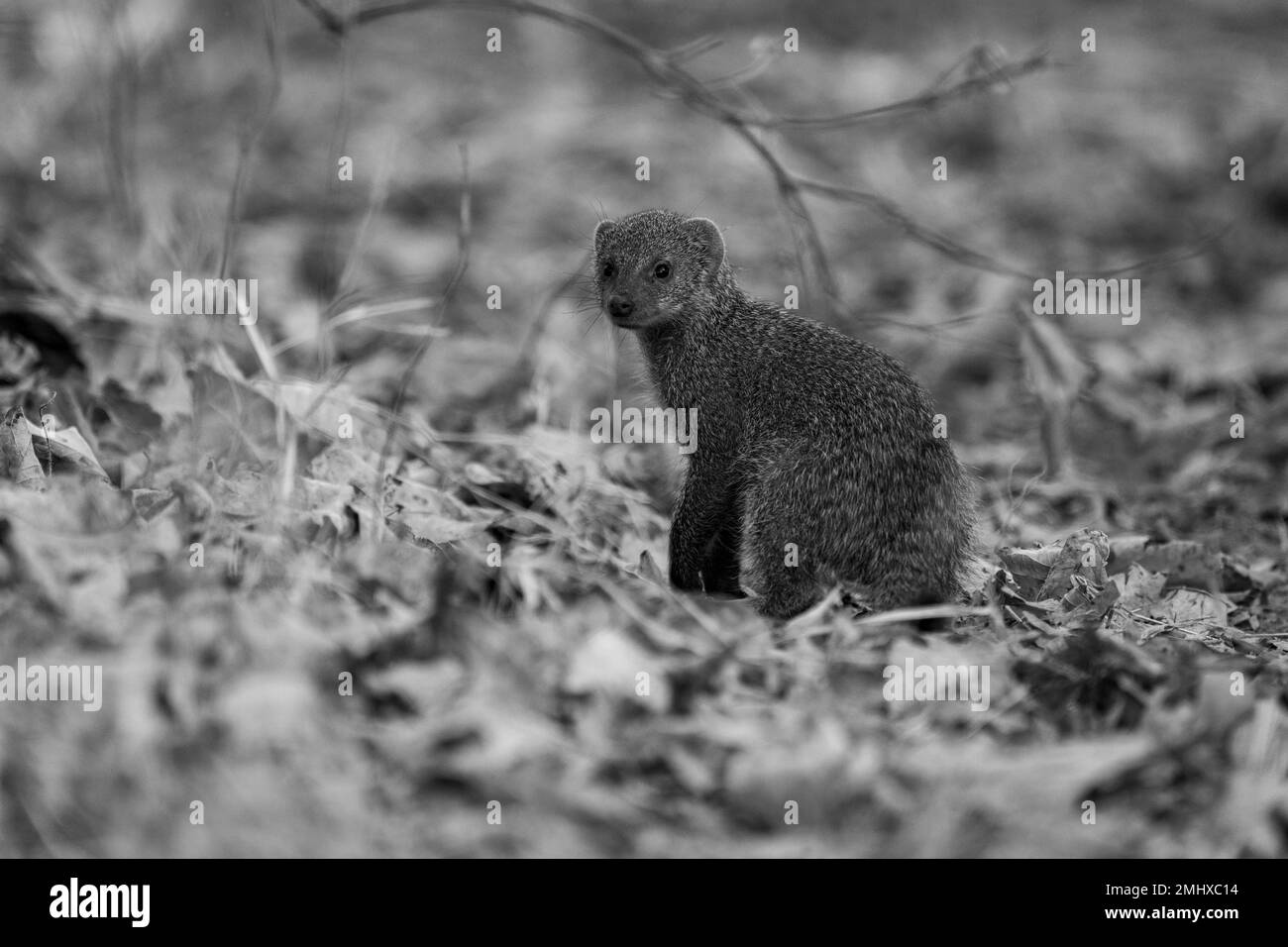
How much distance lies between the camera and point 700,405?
6.53 meters

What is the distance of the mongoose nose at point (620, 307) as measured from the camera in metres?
6.52

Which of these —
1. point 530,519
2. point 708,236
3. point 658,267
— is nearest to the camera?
point 530,519

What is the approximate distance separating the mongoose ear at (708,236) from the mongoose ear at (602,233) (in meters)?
0.38

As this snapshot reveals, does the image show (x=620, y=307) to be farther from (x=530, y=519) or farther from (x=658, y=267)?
(x=530, y=519)

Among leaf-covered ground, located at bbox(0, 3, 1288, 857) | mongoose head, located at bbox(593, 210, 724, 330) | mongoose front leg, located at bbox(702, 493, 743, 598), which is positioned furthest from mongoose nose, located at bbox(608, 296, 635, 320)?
mongoose front leg, located at bbox(702, 493, 743, 598)

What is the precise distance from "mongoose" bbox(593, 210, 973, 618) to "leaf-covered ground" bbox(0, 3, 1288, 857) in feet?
1.01

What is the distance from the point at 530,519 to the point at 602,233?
165cm

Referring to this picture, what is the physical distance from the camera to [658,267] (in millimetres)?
6746

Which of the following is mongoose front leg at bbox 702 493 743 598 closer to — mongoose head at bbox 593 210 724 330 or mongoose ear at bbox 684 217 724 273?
mongoose head at bbox 593 210 724 330

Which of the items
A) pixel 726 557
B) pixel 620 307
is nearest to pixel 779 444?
pixel 726 557

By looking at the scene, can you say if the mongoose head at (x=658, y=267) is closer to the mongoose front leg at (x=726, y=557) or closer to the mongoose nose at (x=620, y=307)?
the mongoose nose at (x=620, y=307)

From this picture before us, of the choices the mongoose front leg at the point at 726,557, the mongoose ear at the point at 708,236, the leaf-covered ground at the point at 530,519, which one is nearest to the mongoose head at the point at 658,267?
the mongoose ear at the point at 708,236
